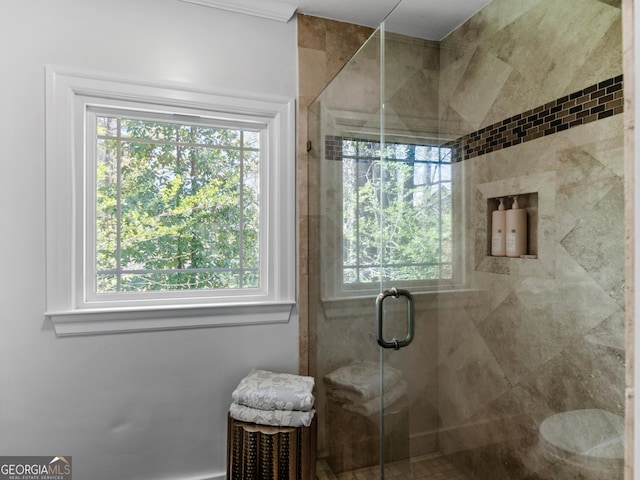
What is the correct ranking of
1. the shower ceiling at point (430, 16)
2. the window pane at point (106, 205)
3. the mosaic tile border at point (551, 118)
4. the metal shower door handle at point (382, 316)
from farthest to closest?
the window pane at point (106, 205) < the metal shower door handle at point (382, 316) < the shower ceiling at point (430, 16) < the mosaic tile border at point (551, 118)

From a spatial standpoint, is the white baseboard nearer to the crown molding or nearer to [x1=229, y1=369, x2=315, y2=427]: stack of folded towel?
[x1=229, y1=369, x2=315, y2=427]: stack of folded towel

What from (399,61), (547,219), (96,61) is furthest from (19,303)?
(547,219)

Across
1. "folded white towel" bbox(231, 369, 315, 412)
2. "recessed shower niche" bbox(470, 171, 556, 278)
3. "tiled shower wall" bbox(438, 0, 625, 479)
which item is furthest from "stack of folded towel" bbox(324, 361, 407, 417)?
"recessed shower niche" bbox(470, 171, 556, 278)

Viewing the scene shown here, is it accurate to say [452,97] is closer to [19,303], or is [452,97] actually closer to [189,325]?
[189,325]

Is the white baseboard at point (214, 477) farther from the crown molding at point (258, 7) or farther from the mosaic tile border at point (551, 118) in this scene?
the crown molding at point (258, 7)

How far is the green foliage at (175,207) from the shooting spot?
5.57ft

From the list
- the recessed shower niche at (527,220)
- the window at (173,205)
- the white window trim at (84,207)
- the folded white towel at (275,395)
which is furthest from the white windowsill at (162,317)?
the recessed shower niche at (527,220)

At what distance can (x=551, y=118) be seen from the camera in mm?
777

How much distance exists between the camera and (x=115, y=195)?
170 cm

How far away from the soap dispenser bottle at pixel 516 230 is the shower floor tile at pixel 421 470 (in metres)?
0.64

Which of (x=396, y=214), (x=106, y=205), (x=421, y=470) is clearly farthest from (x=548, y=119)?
(x=106, y=205)

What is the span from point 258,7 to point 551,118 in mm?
1523

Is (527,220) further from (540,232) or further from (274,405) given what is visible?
(274,405)

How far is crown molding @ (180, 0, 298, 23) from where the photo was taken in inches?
68.3
